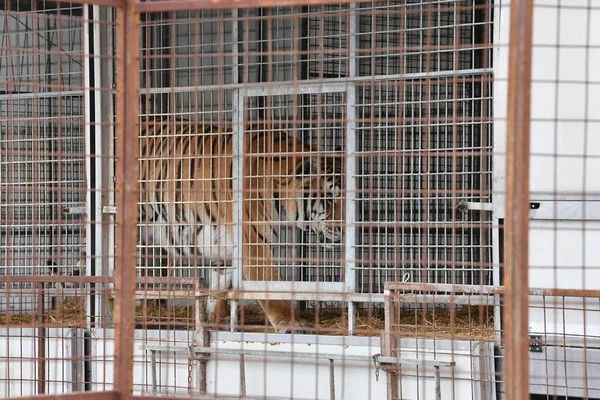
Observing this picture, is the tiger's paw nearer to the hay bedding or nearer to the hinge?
the hay bedding

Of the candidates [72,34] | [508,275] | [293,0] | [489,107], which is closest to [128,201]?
[293,0]

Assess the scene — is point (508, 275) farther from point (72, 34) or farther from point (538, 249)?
point (72, 34)

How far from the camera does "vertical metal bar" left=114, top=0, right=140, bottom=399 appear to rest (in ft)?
10.3

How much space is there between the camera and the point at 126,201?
315cm

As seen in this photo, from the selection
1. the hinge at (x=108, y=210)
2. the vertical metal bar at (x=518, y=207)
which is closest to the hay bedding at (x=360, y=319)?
the hinge at (x=108, y=210)

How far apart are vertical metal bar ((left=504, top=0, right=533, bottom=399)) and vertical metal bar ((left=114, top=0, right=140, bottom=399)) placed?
1.31 metres

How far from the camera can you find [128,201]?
3.15 metres

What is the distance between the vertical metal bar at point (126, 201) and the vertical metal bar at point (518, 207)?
4.29ft

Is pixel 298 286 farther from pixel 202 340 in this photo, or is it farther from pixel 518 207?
pixel 518 207

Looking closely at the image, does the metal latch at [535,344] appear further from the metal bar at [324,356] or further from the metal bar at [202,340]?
the metal bar at [202,340]

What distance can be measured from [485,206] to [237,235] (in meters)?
1.75

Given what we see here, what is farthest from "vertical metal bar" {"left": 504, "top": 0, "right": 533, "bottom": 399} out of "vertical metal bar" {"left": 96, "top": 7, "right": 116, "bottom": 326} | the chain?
"vertical metal bar" {"left": 96, "top": 7, "right": 116, "bottom": 326}

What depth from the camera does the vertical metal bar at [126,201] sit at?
10.3 ft

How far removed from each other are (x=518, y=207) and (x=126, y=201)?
1.36 m
